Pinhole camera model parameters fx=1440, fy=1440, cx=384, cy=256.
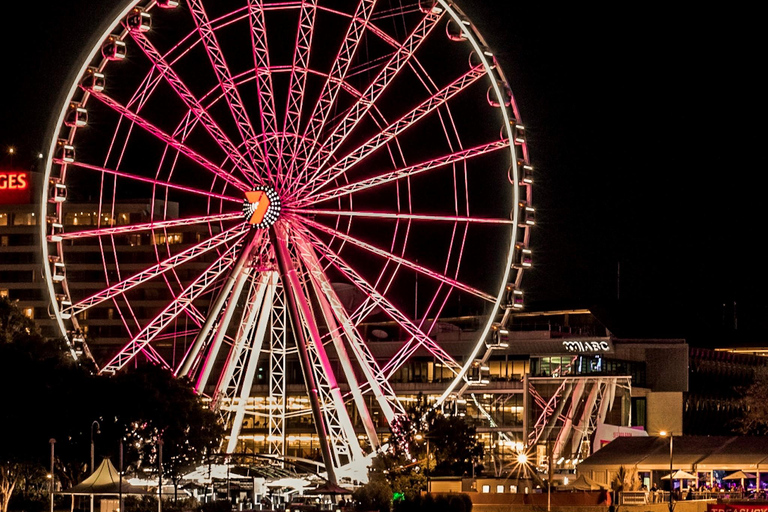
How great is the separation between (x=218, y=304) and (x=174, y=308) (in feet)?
7.19

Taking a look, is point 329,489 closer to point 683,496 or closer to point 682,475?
point 683,496

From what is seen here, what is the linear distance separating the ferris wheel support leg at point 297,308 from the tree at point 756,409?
213 feet

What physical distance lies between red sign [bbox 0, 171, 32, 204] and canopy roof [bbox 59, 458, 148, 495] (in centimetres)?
11558

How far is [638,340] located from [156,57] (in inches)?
2823

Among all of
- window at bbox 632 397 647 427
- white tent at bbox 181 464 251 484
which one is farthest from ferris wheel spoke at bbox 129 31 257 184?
window at bbox 632 397 647 427

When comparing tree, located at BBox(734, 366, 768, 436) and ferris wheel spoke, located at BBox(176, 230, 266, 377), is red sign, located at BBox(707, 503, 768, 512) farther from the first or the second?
Answer: tree, located at BBox(734, 366, 768, 436)

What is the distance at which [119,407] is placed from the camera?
81.9m

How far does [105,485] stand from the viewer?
2741 inches

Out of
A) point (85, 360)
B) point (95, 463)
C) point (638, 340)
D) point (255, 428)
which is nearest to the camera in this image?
point (85, 360)

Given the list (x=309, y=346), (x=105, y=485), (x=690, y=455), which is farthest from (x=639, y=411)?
(x=105, y=485)

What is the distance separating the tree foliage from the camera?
81062 millimetres

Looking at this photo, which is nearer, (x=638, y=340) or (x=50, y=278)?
(x=50, y=278)

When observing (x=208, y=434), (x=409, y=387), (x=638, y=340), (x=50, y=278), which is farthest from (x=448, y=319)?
(x=50, y=278)

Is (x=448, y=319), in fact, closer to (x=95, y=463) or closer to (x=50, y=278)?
(x=95, y=463)
